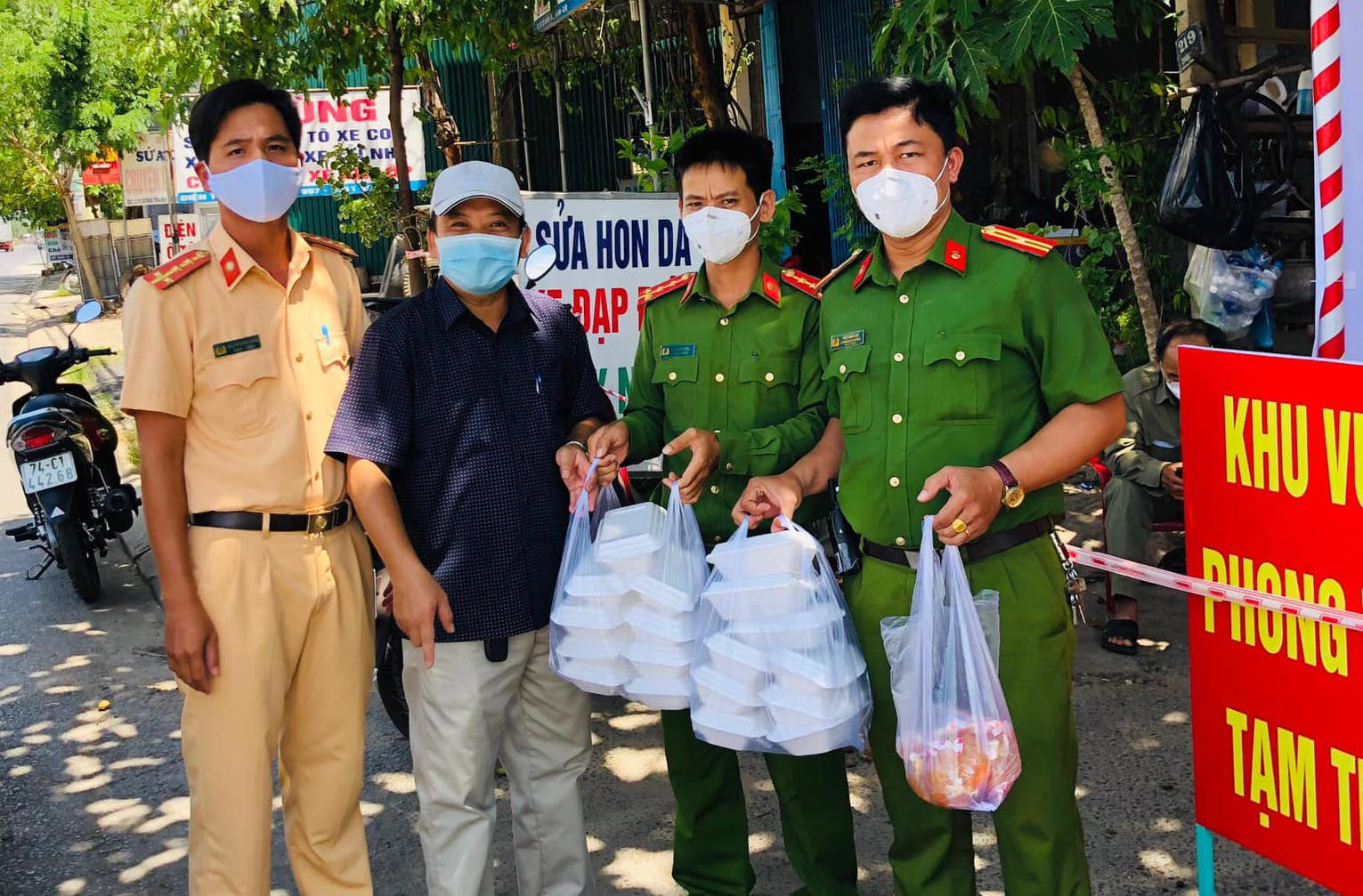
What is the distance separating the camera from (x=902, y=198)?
256cm

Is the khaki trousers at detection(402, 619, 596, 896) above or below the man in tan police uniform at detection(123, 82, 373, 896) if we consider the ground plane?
below

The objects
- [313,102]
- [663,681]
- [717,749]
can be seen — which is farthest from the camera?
[313,102]

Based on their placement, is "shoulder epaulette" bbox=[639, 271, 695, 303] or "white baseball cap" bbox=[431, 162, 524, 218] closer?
"white baseball cap" bbox=[431, 162, 524, 218]

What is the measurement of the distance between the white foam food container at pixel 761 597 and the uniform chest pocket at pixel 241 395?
3.56ft

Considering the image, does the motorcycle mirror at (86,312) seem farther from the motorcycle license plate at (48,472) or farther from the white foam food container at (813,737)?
the white foam food container at (813,737)

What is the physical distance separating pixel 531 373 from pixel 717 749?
1030mm

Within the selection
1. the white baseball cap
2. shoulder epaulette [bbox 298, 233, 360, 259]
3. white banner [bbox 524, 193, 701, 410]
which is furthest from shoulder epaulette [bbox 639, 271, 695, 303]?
white banner [bbox 524, 193, 701, 410]

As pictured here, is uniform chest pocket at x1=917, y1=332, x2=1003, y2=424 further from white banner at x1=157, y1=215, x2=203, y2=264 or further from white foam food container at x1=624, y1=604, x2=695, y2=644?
white banner at x1=157, y1=215, x2=203, y2=264

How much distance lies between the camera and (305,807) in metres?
2.98

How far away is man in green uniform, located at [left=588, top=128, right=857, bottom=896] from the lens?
3.00 metres

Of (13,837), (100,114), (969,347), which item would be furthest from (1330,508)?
(100,114)

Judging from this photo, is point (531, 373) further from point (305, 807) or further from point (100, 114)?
point (100, 114)

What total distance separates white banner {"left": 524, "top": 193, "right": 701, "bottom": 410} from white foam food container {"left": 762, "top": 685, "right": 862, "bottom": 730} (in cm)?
281

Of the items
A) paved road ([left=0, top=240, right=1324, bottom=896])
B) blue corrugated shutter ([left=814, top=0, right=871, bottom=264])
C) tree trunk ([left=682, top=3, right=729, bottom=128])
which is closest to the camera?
paved road ([left=0, top=240, right=1324, bottom=896])
